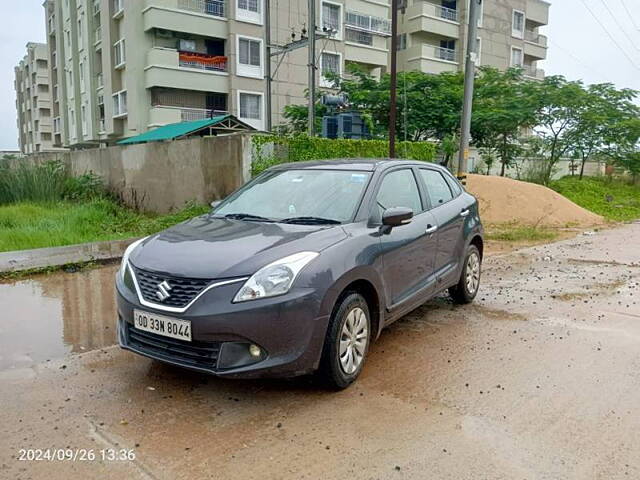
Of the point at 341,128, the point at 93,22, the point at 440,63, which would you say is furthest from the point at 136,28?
the point at 440,63

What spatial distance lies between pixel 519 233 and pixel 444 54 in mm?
30986

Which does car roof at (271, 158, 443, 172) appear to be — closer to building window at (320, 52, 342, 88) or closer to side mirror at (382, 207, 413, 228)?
side mirror at (382, 207, 413, 228)

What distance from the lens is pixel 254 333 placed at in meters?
3.34

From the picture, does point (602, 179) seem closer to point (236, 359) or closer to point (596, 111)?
point (596, 111)

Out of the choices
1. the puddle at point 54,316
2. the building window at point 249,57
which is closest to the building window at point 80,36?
the building window at point 249,57

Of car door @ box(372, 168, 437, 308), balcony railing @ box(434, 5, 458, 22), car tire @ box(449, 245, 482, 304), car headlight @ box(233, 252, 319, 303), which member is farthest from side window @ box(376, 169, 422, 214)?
balcony railing @ box(434, 5, 458, 22)

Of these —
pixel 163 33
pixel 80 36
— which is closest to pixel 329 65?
pixel 163 33

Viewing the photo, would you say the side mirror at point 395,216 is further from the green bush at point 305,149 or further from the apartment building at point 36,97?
the apartment building at point 36,97

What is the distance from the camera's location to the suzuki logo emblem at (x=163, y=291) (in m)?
3.50

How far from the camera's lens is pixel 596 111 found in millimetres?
22219

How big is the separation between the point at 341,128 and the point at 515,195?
5.24 m

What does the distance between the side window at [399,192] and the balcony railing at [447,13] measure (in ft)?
126

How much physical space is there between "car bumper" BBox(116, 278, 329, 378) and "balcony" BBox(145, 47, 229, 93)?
88.0 ft

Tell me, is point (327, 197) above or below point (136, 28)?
below
